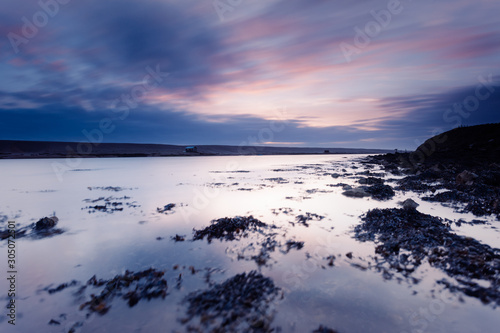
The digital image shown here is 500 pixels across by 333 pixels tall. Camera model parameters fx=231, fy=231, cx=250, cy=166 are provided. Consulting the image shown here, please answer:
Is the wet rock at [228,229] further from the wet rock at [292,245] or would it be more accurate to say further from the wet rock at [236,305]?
the wet rock at [236,305]

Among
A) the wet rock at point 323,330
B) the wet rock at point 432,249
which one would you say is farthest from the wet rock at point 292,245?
the wet rock at point 323,330

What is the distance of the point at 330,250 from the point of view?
5.91 m

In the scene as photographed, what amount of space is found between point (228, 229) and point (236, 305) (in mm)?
3660

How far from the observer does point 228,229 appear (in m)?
7.41

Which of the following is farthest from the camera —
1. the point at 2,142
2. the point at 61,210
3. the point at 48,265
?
the point at 2,142

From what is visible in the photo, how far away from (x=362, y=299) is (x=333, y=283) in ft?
1.96

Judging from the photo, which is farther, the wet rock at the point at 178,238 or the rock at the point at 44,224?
the rock at the point at 44,224

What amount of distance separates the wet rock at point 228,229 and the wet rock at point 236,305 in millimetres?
2514

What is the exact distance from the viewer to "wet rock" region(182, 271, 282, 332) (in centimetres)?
336

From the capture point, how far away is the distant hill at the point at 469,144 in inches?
1005

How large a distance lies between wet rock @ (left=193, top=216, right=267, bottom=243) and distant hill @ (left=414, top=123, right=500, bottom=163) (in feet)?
86.4

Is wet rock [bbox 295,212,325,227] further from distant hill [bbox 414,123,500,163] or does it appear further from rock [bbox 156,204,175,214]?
distant hill [bbox 414,123,500,163]

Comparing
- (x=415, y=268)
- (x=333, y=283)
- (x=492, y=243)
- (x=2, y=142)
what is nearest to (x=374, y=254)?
(x=415, y=268)

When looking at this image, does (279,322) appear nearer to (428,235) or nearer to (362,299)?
(362,299)
